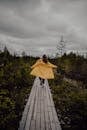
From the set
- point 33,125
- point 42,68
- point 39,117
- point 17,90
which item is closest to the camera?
point 33,125

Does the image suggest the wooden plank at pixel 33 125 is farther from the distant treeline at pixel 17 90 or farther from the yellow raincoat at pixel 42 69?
the yellow raincoat at pixel 42 69

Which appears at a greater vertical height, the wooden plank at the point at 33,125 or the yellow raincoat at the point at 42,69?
the yellow raincoat at the point at 42,69

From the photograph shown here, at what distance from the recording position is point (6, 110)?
853cm

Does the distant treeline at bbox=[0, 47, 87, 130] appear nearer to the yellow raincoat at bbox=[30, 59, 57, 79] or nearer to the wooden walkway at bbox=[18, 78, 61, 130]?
the wooden walkway at bbox=[18, 78, 61, 130]

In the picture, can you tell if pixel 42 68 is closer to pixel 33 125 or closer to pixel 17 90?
pixel 17 90

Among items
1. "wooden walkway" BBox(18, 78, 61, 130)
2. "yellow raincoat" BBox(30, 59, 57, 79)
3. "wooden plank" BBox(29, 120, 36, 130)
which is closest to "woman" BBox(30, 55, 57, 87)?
"yellow raincoat" BBox(30, 59, 57, 79)

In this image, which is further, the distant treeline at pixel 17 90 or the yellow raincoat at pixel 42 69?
the yellow raincoat at pixel 42 69

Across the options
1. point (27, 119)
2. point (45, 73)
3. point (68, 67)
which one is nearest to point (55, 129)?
point (27, 119)

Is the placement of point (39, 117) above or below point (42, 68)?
below

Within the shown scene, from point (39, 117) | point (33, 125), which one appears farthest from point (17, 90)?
point (33, 125)

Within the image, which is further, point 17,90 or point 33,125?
point 17,90

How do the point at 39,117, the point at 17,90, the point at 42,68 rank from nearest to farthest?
1. the point at 39,117
2. the point at 17,90
3. the point at 42,68

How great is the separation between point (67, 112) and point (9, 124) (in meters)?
2.08

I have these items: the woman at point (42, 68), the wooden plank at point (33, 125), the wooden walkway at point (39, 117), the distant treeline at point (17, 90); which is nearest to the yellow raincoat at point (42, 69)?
the woman at point (42, 68)
